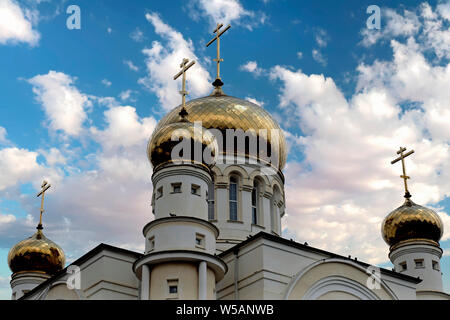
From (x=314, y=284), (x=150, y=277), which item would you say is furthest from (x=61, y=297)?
(x=314, y=284)

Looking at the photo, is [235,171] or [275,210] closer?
[235,171]

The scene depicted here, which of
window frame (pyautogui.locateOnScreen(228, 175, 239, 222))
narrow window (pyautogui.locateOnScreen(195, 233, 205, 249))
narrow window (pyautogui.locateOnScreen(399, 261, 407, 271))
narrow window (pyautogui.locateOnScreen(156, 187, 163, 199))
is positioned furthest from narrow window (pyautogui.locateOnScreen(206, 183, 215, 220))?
narrow window (pyautogui.locateOnScreen(399, 261, 407, 271))

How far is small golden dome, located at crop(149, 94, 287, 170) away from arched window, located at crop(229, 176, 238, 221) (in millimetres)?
1039

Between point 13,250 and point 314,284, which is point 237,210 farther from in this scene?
point 13,250

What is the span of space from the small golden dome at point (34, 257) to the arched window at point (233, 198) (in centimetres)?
708

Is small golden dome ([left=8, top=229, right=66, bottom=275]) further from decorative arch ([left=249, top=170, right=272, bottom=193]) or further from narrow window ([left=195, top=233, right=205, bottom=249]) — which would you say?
narrow window ([left=195, top=233, right=205, bottom=249])

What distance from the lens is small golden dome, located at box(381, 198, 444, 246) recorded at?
2258 centimetres

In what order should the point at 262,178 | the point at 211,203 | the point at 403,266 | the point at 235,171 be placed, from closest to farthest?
the point at 211,203
the point at 235,171
the point at 262,178
the point at 403,266

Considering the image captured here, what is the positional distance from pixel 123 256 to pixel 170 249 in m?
2.32

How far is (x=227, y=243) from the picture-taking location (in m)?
19.5

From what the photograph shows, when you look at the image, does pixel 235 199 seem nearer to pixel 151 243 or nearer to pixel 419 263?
pixel 151 243

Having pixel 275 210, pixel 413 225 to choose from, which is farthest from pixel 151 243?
pixel 413 225

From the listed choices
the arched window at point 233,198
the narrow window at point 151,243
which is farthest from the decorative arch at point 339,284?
the arched window at point 233,198

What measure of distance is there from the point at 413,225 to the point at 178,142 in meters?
9.68
